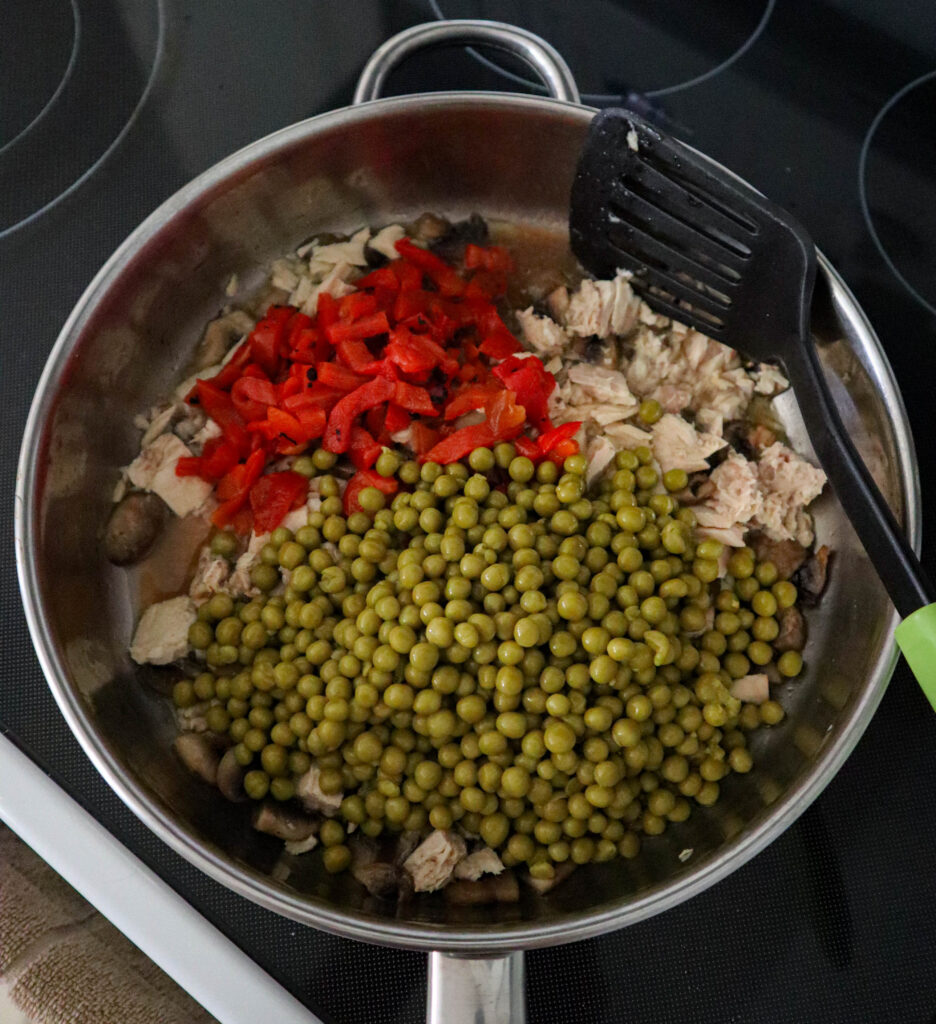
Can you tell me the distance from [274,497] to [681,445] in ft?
2.56

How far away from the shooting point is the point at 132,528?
69.7 inches

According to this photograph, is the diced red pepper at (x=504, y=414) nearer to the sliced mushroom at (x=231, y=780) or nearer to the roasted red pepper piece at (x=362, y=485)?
the roasted red pepper piece at (x=362, y=485)

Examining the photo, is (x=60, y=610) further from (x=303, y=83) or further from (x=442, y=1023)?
(x=303, y=83)

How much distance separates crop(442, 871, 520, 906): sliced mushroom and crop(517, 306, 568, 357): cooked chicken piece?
3.26ft

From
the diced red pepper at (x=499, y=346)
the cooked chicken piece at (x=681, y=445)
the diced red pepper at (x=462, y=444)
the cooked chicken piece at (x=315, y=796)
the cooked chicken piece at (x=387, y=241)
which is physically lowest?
the cooked chicken piece at (x=315, y=796)

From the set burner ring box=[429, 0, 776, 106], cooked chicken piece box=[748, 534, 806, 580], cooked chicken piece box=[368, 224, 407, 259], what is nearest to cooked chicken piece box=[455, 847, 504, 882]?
cooked chicken piece box=[748, 534, 806, 580]

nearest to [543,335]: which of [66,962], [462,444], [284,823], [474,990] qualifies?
[462,444]

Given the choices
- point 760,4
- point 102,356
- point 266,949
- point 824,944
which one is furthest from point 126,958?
point 760,4

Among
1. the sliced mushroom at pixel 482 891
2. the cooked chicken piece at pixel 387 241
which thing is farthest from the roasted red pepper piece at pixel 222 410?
the sliced mushroom at pixel 482 891

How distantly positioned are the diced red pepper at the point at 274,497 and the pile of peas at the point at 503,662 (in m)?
0.05

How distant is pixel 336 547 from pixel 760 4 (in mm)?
1602

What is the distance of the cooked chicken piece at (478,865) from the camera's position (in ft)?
5.08

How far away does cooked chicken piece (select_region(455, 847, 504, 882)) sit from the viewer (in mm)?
1548

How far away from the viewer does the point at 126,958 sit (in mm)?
1604
